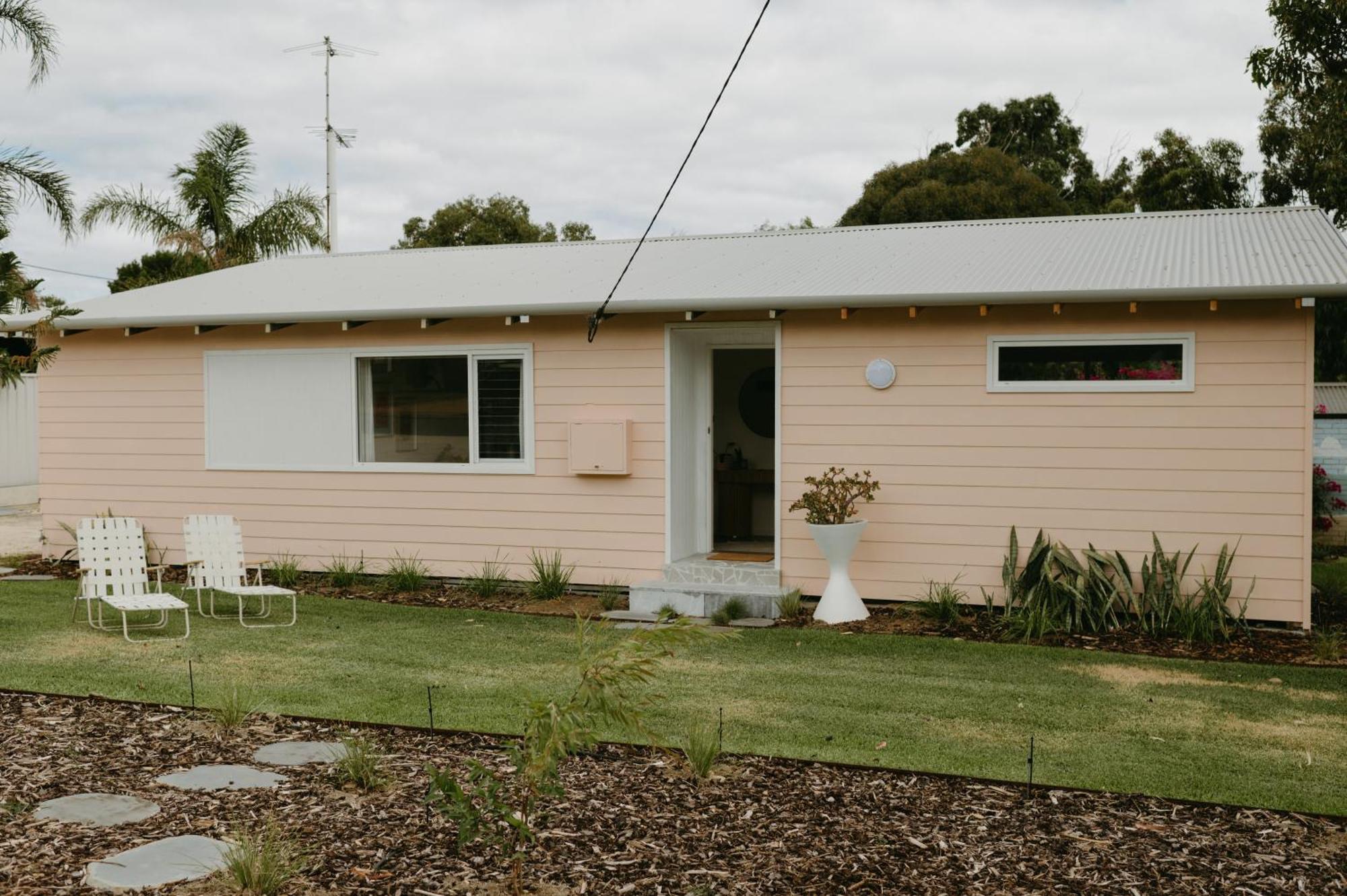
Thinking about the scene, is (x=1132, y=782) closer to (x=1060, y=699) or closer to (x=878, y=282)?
(x=1060, y=699)

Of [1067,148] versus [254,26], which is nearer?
[254,26]

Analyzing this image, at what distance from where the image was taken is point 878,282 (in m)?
8.83

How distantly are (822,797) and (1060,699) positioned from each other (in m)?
2.32

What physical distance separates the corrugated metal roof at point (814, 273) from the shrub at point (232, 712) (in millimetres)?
4376

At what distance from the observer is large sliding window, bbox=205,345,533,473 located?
387 inches

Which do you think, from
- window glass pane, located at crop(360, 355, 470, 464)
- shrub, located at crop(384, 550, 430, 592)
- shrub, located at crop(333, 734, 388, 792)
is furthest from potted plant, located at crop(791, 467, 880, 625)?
shrub, located at crop(333, 734, 388, 792)

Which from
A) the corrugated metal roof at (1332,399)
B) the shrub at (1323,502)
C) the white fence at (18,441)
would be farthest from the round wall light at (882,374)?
the white fence at (18,441)

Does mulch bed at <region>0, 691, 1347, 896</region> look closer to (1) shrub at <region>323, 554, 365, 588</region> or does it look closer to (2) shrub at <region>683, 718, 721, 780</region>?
(2) shrub at <region>683, 718, 721, 780</region>

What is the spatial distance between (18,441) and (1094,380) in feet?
59.6

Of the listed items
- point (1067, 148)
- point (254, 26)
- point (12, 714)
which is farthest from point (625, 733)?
point (1067, 148)

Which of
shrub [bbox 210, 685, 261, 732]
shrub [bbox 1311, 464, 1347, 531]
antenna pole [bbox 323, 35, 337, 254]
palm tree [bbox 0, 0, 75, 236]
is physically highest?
antenna pole [bbox 323, 35, 337, 254]

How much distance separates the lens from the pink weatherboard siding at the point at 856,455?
26.3 ft

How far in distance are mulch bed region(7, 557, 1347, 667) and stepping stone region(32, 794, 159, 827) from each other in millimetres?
2596

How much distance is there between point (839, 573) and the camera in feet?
28.1
